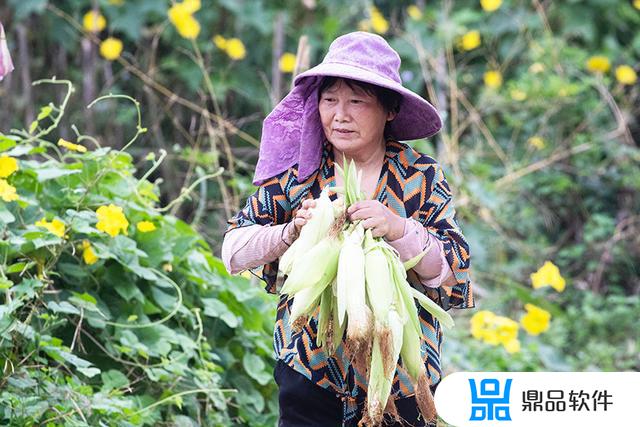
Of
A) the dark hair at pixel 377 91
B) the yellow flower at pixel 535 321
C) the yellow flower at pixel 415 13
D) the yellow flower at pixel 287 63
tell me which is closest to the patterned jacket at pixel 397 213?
the dark hair at pixel 377 91

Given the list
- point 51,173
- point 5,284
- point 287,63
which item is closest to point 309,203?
point 5,284

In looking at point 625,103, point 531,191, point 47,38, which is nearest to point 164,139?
point 47,38

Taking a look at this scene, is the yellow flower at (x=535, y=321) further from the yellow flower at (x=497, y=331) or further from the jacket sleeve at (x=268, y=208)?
the jacket sleeve at (x=268, y=208)

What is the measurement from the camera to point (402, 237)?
289cm

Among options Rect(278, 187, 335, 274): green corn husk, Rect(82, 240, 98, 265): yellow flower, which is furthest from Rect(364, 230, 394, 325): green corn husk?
Rect(82, 240, 98, 265): yellow flower

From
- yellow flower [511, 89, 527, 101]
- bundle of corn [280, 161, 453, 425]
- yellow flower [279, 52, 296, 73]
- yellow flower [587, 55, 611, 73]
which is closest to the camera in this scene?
bundle of corn [280, 161, 453, 425]

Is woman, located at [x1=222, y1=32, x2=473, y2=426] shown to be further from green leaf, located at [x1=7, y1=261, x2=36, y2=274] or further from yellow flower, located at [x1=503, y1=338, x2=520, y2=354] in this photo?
yellow flower, located at [x1=503, y1=338, x2=520, y2=354]

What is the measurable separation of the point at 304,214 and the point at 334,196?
0.21 m

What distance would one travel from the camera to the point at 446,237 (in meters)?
3.02

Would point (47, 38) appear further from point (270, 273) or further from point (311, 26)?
point (270, 273)

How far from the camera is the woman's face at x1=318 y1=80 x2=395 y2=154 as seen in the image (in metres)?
2.96

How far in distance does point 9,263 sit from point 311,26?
3.89m

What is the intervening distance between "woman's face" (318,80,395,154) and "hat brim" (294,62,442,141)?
0.06 metres

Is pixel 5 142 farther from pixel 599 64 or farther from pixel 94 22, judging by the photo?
pixel 599 64
